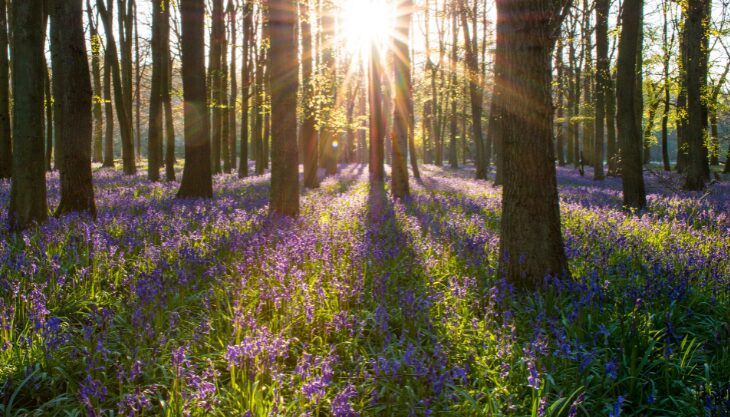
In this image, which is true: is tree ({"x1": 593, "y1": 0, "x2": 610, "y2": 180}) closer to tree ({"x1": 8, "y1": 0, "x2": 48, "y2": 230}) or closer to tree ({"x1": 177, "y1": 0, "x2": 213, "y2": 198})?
tree ({"x1": 177, "y1": 0, "x2": 213, "y2": 198})

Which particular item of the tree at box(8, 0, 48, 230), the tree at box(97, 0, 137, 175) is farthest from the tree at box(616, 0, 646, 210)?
the tree at box(97, 0, 137, 175)

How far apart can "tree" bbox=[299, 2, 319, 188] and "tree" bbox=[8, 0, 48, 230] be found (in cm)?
904

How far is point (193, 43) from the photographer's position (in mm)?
13297

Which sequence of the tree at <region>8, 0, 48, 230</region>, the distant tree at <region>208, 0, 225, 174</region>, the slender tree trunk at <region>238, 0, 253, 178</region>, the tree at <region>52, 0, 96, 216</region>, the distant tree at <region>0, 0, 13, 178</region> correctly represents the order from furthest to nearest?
the slender tree trunk at <region>238, 0, 253, 178</region>
the distant tree at <region>208, 0, 225, 174</region>
the distant tree at <region>0, 0, 13, 178</region>
the tree at <region>52, 0, 96, 216</region>
the tree at <region>8, 0, 48, 230</region>

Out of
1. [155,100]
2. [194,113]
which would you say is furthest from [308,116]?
[155,100]

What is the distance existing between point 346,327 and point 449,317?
42.3 inches

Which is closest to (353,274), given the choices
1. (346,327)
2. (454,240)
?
(346,327)

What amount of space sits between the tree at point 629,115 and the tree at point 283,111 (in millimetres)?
9030

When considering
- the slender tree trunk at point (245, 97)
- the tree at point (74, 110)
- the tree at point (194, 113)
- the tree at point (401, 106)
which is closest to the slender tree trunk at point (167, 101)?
the slender tree trunk at point (245, 97)

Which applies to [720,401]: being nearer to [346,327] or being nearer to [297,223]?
[346,327]

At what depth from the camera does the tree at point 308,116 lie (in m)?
16.4

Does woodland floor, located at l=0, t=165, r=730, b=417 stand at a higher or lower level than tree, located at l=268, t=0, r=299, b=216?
lower

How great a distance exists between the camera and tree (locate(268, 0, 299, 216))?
1010 cm

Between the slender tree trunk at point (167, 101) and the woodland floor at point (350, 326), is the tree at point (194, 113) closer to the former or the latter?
the woodland floor at point (350, 326)
